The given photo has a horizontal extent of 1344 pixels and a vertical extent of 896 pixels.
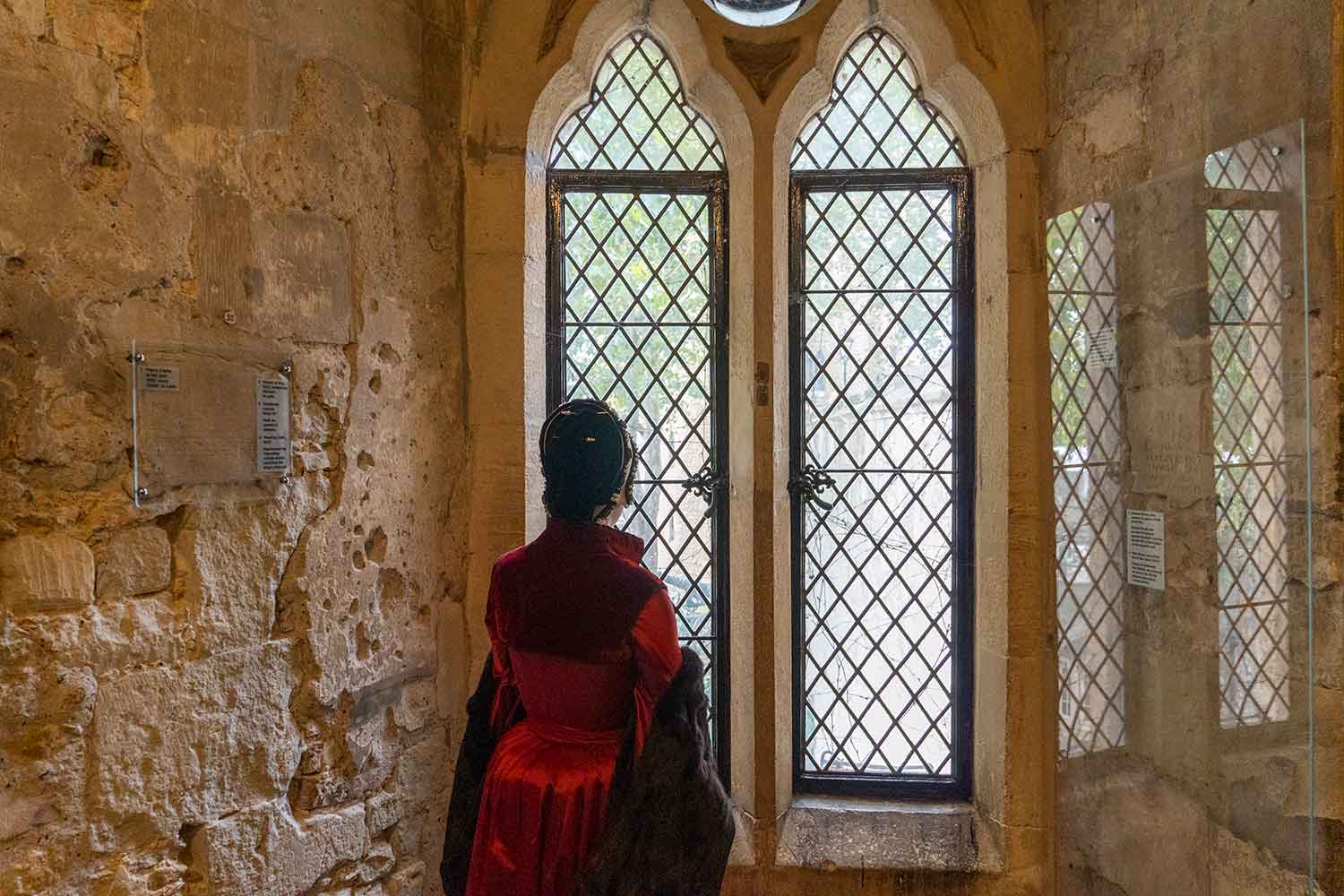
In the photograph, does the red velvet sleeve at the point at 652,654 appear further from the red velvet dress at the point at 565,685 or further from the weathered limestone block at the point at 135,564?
the weathered limestone block at the point at 135,564

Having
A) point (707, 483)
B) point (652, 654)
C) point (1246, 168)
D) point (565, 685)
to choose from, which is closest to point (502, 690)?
point (565, 685)

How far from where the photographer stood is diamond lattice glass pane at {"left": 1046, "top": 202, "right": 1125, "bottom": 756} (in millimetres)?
2070

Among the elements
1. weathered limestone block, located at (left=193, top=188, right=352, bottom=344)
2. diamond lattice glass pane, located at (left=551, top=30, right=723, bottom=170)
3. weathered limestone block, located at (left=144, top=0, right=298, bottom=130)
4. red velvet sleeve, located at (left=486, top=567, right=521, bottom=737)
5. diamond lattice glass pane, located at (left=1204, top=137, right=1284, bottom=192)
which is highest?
diamond lattice glass pane, located at (left=551, top=30, right=723, bottom=170)

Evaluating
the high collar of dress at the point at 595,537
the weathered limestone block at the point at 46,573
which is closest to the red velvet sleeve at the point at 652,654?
the high collar of dress at the point at 595,537

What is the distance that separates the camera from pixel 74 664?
4.85ft

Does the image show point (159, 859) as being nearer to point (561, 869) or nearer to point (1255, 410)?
point (561, 869)

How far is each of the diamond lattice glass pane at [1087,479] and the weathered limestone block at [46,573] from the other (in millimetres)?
2183

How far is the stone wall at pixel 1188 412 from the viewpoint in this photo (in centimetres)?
154

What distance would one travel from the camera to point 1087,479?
85.3 inches

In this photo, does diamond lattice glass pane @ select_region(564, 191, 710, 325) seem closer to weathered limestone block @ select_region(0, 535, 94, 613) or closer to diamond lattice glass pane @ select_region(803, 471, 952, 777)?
diamond lattice glass pane @ select_region(803, 471, 952, 777)

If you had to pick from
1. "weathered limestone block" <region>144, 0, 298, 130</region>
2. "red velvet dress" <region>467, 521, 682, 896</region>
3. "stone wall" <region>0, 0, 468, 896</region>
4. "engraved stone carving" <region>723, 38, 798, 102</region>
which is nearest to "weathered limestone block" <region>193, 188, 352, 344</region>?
"stone wall" <region>0, 0, 468, 896</region>

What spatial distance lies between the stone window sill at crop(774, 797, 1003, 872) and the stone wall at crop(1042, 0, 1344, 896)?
0.23 meters

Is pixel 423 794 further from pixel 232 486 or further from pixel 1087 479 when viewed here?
pixel 1087 479

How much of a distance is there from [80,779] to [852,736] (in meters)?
1.88
